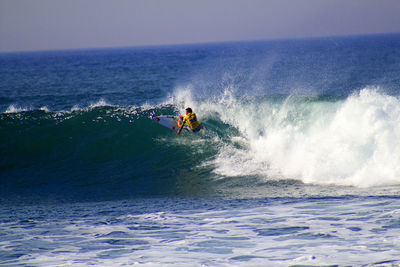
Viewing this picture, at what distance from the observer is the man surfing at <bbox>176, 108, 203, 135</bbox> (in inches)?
556

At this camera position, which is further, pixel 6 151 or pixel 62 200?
pixel 6 151

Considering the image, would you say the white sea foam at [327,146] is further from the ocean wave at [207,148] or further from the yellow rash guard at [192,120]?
the yellow rash guard at [192,120]

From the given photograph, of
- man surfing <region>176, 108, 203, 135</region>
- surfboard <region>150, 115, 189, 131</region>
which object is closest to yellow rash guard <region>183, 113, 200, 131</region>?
man surfing <region>176, 108, 203, 135</region>

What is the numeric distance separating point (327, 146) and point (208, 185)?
4.08 meters

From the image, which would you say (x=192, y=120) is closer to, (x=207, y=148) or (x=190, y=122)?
(x=190, y=122)

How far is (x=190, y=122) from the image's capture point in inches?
565

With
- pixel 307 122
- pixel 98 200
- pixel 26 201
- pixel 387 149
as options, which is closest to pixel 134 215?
pixel 98 200

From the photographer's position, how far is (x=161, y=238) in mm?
7352

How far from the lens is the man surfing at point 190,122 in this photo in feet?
46.3

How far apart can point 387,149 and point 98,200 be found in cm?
816

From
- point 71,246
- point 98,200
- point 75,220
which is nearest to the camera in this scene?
point 71,246

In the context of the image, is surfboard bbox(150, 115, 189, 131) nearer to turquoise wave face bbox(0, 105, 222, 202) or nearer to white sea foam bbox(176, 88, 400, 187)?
turquoise wave face bbox(0, 105, 222, 202)

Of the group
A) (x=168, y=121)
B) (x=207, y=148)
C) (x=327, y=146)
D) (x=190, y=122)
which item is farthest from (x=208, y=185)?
(x=168, y=121)

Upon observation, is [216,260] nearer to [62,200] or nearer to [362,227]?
[362,227]
